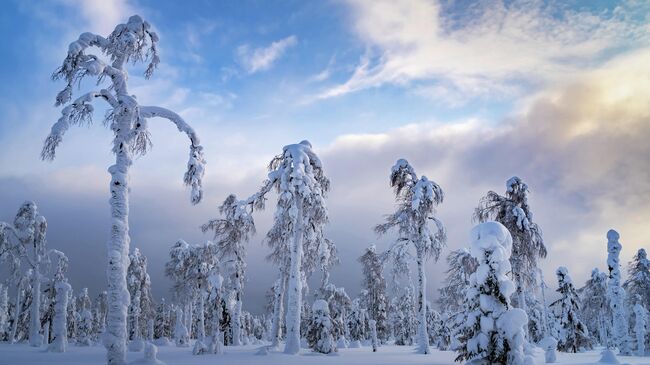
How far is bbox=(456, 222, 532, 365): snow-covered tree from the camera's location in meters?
13.3

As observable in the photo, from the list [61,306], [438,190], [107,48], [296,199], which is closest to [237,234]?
[296,199]

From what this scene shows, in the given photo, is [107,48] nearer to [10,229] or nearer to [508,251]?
[508,251]

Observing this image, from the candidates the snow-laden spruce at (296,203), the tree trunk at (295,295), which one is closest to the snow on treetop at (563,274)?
the snow-laden spruce at (296,203)

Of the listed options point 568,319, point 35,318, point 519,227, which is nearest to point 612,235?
point 568,319

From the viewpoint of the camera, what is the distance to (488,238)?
14375 millimetres

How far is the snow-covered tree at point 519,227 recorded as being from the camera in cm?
2555

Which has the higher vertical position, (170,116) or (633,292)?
(170,116)

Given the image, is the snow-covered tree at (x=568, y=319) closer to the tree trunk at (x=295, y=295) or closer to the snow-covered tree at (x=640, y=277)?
the snow-covered tree at (x=640, y=277)

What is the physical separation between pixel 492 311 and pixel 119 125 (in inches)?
537

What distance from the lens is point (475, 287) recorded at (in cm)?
1464

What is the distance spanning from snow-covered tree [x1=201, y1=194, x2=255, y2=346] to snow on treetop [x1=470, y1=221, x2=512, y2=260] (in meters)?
15.1

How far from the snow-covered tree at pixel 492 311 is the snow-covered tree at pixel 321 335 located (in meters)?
9.74

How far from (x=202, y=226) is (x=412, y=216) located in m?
15.4

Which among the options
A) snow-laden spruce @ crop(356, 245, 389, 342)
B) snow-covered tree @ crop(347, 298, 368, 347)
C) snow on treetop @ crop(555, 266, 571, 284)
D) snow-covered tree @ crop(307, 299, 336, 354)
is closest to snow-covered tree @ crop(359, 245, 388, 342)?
snow-laden spruce @ crop(356, 245, 389, 342)
